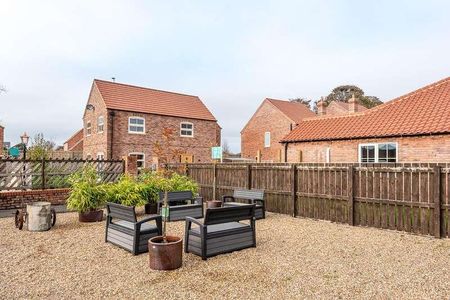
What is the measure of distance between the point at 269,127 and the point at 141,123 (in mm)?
16442

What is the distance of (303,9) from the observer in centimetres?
965

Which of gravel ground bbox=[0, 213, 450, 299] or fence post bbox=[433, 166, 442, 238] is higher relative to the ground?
→ fence post bbox=[433, 166, 442, 238]

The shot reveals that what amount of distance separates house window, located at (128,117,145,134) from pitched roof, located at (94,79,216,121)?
0.73 metres

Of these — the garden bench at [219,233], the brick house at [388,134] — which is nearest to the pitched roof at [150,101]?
the brick house at [388,134]

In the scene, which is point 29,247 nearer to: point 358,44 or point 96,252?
point 96,252

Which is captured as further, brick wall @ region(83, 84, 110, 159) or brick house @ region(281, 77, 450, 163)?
brick wall @ region(83, 84, 110, 159)

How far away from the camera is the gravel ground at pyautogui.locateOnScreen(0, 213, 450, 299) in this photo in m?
4.30

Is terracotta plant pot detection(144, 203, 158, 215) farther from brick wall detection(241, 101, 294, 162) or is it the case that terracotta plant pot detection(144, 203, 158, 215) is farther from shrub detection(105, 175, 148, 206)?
brick wall detection(241, 101, 294, 162)

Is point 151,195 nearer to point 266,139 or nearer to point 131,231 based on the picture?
point 131,231

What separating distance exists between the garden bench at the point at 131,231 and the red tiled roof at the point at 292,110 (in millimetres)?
30249

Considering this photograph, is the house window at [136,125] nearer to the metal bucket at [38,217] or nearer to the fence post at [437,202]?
the metal bucket at [38,217]

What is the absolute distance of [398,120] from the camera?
47.3 ft

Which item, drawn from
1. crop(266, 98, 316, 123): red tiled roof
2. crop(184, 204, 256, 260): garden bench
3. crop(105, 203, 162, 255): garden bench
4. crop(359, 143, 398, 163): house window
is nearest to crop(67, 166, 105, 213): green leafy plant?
crop(105, 203, 162, 255): garden bench

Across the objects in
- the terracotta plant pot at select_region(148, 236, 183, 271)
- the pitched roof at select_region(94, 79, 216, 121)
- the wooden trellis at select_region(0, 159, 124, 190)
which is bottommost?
the terracotta plant pot at select_region(148, 236, 183, 271)
